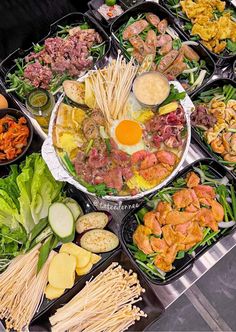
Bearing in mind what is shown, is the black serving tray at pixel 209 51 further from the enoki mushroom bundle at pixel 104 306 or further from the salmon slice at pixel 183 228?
the enoki mushroom bundle at pixel 104 306

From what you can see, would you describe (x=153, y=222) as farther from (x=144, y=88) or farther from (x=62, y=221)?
(x=144, y=88)

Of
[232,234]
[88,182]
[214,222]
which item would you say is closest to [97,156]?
[88,182]

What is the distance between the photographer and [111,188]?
265 centimetres

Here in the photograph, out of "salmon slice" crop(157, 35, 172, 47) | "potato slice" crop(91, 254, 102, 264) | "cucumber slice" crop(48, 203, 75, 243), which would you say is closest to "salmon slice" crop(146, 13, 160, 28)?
"salmon slice" crop(157, 35, 172, 47)

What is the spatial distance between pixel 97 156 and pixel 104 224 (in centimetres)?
42

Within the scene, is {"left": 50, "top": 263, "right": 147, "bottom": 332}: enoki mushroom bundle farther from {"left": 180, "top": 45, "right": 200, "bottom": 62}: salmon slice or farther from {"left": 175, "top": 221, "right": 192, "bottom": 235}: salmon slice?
{"left": 180, "top": 45, "right": 200, "bottom": 62}: salmon slice

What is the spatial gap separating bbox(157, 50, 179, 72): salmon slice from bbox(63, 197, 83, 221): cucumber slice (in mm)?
→ 1085

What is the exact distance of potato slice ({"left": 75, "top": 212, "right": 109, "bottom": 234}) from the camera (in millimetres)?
2748

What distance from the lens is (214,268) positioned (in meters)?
2.95

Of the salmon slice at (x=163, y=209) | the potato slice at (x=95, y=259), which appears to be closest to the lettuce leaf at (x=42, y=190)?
the potato slice at (x=95, y=259)

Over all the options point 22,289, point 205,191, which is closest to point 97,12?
point 205,191

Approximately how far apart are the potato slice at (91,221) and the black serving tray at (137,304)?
209 mm

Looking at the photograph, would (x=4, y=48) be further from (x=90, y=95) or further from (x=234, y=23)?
(x=234, y=23)

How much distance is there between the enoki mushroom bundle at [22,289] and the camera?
2609mm
